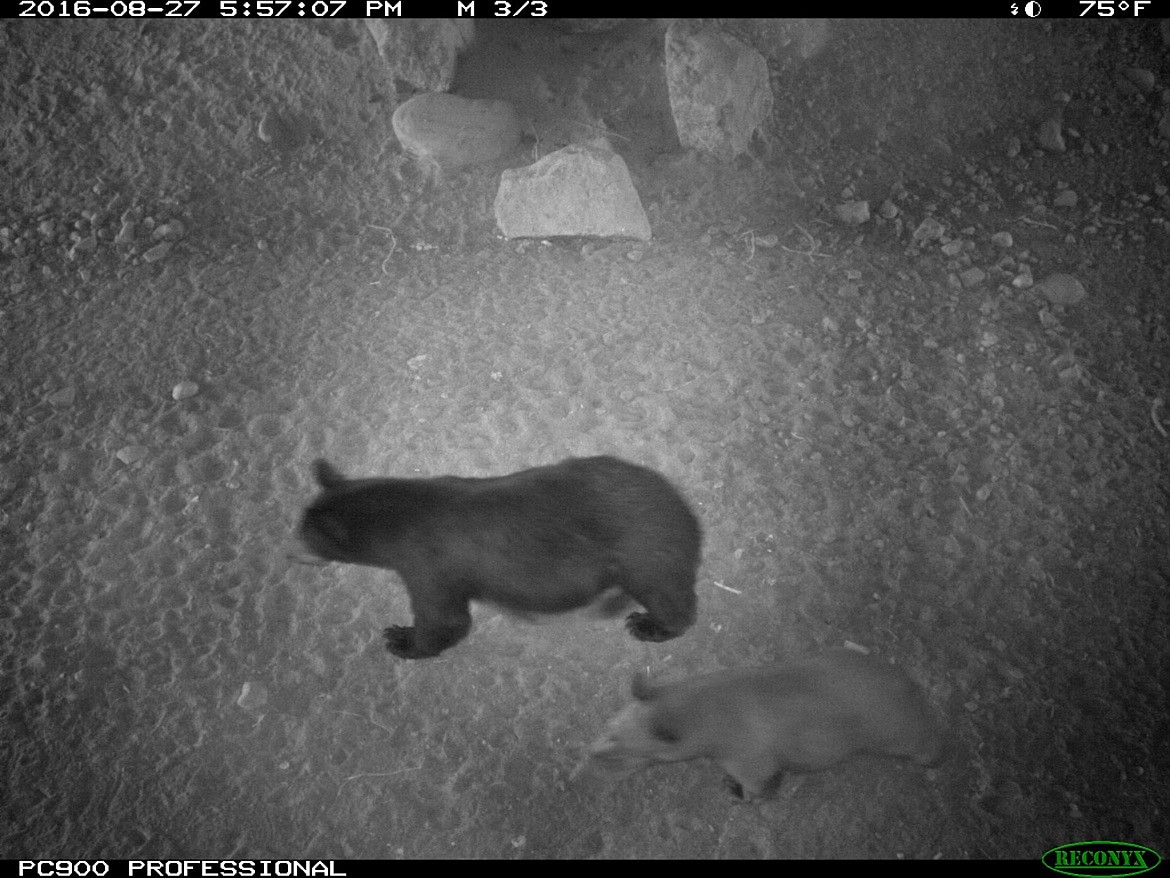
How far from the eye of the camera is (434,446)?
141 inches

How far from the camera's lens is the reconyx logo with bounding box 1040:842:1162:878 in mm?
2717

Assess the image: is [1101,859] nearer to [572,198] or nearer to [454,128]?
[572,198]

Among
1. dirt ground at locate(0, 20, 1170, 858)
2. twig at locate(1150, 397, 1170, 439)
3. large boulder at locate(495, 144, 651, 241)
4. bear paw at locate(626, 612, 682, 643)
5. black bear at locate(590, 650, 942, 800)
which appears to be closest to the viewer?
black bear at locate(590, 650, 942, 800)

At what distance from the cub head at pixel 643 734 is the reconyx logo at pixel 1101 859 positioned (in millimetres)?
1426

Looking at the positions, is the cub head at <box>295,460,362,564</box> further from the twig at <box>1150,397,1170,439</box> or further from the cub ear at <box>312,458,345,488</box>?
the twig at <box>1150,397,1170,439</box>

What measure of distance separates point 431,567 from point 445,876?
1.16 metres

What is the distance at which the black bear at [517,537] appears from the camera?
8.66 ft

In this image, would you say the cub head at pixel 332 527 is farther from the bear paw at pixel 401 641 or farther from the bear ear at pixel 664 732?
the bear ear at pixel 664 732

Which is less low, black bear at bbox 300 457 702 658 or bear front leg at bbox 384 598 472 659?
black bear at bbox 300 457 702 658

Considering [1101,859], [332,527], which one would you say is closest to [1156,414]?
[1101,859]

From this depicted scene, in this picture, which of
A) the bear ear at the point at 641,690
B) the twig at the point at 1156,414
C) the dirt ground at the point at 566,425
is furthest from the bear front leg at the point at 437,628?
the twig at the point at 1156,414

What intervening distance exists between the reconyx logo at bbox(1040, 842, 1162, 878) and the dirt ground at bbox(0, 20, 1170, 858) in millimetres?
49

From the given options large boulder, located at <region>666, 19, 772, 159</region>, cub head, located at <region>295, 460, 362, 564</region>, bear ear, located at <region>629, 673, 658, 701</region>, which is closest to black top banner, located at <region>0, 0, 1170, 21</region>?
large boulder, located at <region>666, 19, 772, 159</region>

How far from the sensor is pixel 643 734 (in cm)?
267
